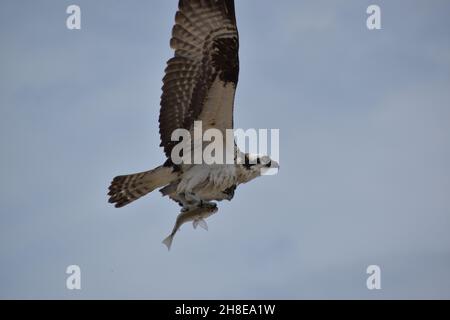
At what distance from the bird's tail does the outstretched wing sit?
22cm

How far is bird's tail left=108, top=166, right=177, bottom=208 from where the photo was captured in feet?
30.0

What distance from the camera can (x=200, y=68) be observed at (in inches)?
358

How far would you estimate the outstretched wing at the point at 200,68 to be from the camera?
29.5 ft

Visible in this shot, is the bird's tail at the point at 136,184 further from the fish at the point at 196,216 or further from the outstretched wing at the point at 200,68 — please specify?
the fish at the point at 196,216

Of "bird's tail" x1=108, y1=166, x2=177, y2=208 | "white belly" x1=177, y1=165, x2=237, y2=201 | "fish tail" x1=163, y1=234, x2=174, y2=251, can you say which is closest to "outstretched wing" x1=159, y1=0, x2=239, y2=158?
"bird's tail" x1=108, y1=166, x2=177, y2=208

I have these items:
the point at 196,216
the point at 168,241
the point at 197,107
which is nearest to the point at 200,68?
the point at 197,107

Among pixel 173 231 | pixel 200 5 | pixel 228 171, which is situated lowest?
pixel 173 231

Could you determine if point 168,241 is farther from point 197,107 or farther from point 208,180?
point 197,107

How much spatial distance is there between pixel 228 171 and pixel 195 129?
1.91 ft

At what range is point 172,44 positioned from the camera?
30.3 feet
